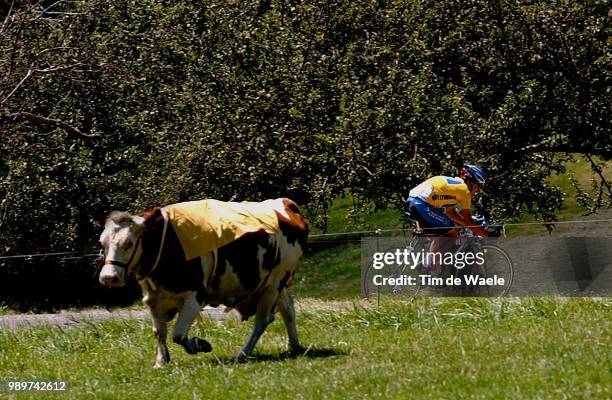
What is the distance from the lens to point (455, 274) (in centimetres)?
1417

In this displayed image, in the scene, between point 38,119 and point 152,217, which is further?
point 38,119

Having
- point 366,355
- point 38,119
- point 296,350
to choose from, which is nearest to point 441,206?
point 296,350

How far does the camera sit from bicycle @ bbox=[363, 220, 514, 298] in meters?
14.0

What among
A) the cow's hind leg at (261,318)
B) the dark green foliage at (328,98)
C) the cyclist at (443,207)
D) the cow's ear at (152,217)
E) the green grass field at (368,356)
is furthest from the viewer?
the dark green foliage at (328,98)

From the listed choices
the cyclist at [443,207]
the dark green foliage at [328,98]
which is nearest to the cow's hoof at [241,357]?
the cyclist at [443,207]

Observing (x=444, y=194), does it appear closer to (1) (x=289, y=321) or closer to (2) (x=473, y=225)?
(2) (x=473, y=225)

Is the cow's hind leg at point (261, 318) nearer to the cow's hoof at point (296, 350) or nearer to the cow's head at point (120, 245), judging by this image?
the cow's hoof at point (296, 350)

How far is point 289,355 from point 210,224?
4.78ft

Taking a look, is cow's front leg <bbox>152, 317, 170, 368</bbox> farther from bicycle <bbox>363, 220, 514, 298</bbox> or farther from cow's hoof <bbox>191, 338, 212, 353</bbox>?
→ bicycle <bbox>363, 220, 514, 298</bbox>

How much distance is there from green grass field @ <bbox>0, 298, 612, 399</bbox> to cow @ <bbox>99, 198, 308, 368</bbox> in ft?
1.20

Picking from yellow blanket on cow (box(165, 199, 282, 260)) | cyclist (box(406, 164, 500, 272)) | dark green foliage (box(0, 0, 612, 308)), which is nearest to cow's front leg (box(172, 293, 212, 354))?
yellow blanket on cow (box(165, 199, 282, 260))

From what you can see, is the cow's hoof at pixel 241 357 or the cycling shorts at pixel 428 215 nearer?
the cow's hoof at pixel 241 357

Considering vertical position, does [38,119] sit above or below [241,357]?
above

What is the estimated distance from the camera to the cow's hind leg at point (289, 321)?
11.7 metres
